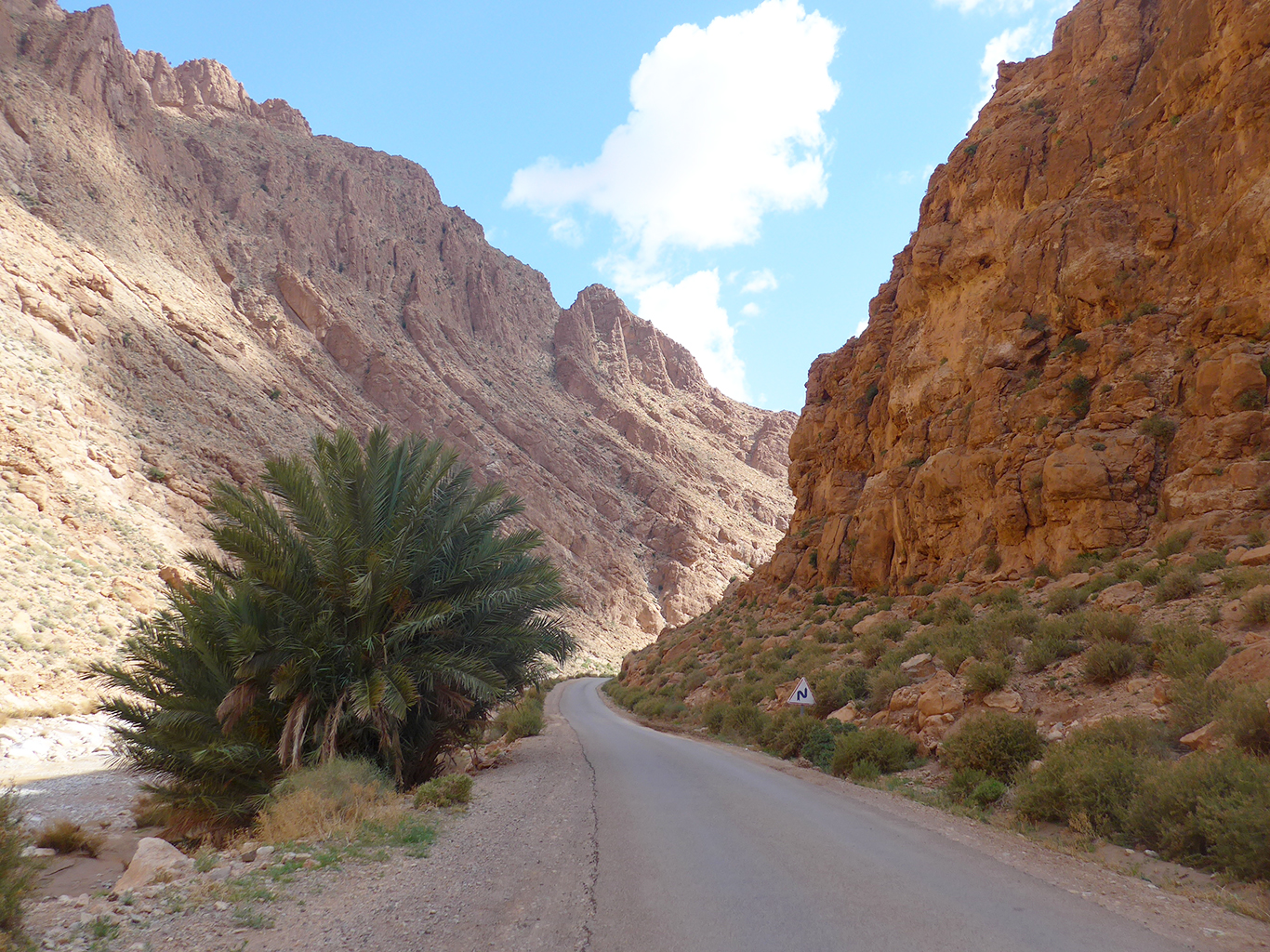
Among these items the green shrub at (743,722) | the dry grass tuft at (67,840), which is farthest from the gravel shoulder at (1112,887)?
the dry grass tuft at (67,840)

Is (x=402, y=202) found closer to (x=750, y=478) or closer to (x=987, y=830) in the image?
(x=750, y=478)

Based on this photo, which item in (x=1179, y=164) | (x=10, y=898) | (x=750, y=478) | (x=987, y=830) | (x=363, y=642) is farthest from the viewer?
(x=750, y=478)

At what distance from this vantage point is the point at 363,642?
1045 cm

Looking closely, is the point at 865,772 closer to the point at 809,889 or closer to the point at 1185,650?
the point at 1185,650

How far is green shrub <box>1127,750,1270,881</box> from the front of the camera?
5188mm

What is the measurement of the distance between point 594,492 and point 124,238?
49.1 meters

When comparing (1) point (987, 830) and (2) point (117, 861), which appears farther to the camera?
(2) point (117, 861)

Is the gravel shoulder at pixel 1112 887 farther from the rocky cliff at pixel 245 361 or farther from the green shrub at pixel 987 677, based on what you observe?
the rocky cliff at pixel 245 361

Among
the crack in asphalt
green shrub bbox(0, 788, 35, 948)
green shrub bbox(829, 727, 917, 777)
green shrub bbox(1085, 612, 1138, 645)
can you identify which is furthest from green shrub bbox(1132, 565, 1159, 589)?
green shrub bbox(0, 788, 35, 948)

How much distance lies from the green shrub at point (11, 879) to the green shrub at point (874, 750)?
10.3 metres

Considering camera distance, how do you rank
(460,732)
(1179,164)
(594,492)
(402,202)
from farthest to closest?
(402,202) < (594,492) < (1179,164) < (460,732)

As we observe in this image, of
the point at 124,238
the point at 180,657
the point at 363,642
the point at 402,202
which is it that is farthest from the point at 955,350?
the point at 402,202

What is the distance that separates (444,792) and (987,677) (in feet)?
27.7

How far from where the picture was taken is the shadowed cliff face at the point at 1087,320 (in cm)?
1419
